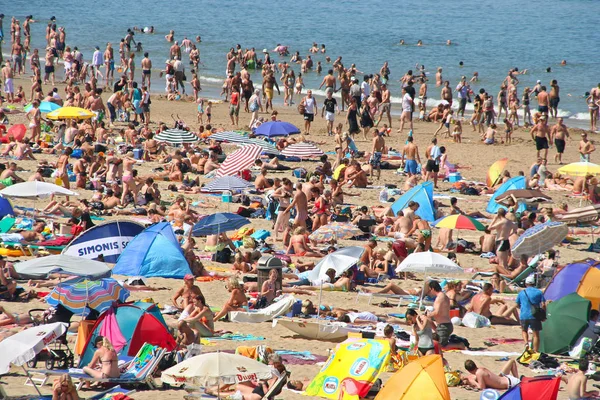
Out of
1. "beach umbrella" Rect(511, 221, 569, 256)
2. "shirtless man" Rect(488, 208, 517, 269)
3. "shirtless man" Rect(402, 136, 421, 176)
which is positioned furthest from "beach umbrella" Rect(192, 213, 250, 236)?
"shirtless man" Rect(402, 136, 421, 176)

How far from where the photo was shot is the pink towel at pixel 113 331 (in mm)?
9242

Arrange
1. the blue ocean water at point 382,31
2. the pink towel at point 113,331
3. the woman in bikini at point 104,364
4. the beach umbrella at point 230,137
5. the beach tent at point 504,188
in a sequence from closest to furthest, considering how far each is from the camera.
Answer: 1. the woman in bikini at point 104,364
2. the pink towel at point 113,331
3. the beach tent at point 504,188
4. the beach umbrella at point 230,137
5. the blue ocean water at point 382,31

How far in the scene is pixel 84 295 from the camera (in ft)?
32.6

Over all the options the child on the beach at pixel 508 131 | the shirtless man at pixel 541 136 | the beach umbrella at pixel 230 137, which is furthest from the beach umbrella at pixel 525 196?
the child on the beach at pixel 508 131

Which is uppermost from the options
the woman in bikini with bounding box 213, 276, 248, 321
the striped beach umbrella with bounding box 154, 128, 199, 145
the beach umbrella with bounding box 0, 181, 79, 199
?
the beach umbrella with bounding box 0, 181, 79, 199

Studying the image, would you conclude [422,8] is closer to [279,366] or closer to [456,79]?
[456,79]

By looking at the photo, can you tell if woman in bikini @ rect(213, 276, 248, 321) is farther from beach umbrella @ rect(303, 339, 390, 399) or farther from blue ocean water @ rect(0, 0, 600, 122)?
blue ocean water @ rect(0, 0, 600, 122)

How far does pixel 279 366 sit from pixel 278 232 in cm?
702

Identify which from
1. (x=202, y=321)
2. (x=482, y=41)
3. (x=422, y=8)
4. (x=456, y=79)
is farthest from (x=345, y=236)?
(x=422, y=8)

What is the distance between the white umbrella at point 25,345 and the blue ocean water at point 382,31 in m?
23.7

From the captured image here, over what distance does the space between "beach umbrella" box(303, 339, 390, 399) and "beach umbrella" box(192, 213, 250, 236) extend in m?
5.41

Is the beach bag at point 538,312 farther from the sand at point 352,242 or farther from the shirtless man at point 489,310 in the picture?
the shirtless man at point 489,310

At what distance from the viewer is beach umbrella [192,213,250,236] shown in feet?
46.0

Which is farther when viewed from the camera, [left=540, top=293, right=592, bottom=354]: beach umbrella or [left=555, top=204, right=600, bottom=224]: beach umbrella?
[left=555, top=204, right=600, bottom=224]: beach umbrella
